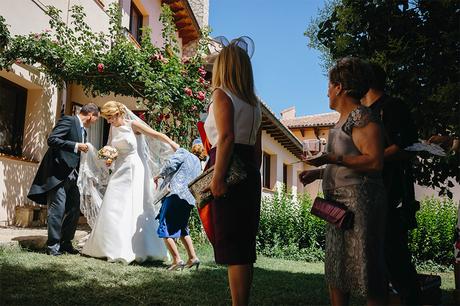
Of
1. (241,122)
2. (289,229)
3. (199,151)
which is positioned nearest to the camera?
(241,122)

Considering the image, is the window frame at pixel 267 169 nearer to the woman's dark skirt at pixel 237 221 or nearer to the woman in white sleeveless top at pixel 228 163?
the woman in white sleeveless top at pixel 228 163

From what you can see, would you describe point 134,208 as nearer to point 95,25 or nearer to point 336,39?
point 336,39

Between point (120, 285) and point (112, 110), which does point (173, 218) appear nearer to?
Result: point (120, 285)

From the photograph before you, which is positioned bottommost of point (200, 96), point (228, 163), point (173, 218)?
point (173, 218)

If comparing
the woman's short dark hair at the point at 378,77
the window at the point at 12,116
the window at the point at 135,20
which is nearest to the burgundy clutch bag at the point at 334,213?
the woman's short dark hair at the point at 378,77

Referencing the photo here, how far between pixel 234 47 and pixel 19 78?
6.69m

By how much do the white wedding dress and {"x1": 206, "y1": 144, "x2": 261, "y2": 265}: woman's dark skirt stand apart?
2.94 m

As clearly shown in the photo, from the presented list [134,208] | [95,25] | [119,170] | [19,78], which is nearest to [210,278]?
[134,208]

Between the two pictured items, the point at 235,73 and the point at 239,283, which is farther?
the point at 235,73

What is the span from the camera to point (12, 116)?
8.10 metres

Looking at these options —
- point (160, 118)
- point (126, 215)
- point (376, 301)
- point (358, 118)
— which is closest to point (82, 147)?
point (126, 215)

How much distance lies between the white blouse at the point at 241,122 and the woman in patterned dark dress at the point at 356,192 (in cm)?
45

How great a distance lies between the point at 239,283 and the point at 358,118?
1.04 m

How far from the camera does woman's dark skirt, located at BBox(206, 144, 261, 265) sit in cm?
→ 221
